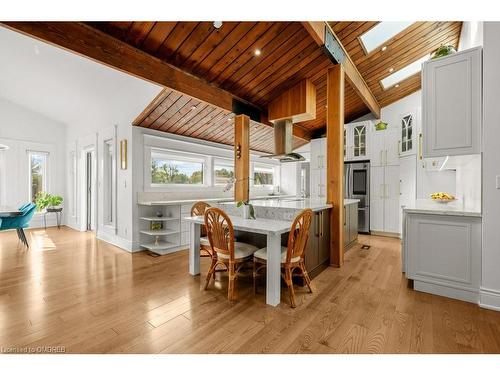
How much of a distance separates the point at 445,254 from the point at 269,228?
180cm

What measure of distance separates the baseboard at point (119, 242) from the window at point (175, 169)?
3.86 ft

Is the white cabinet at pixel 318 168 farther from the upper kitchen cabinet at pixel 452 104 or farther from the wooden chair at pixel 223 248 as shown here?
the wooden chair at pixel 223 248

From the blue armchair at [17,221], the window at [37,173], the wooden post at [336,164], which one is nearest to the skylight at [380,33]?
the wooden post at [336,164]

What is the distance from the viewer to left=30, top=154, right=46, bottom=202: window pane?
6.27 metres

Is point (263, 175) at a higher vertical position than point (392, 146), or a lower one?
lower

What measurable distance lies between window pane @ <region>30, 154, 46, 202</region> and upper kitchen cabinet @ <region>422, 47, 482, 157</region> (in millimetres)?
8464

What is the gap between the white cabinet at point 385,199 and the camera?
536 cm

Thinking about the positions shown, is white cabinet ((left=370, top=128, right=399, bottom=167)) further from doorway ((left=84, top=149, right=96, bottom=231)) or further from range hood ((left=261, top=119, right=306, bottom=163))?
doorway ((left=84, top=149, right=96, bottom=231))

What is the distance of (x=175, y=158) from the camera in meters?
5.00

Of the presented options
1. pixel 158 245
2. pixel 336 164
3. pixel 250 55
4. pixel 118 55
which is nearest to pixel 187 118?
Answer: pixel 250 55

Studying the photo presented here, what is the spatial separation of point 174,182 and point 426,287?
4398 mm

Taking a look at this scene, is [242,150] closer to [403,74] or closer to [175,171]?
[175,171]

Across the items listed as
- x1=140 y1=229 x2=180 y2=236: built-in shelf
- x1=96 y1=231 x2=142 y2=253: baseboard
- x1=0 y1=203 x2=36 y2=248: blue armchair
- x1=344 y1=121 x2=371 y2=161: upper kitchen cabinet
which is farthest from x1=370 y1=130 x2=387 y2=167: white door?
x1=0 y1=203 x2=36 y2=248: blue armchair
